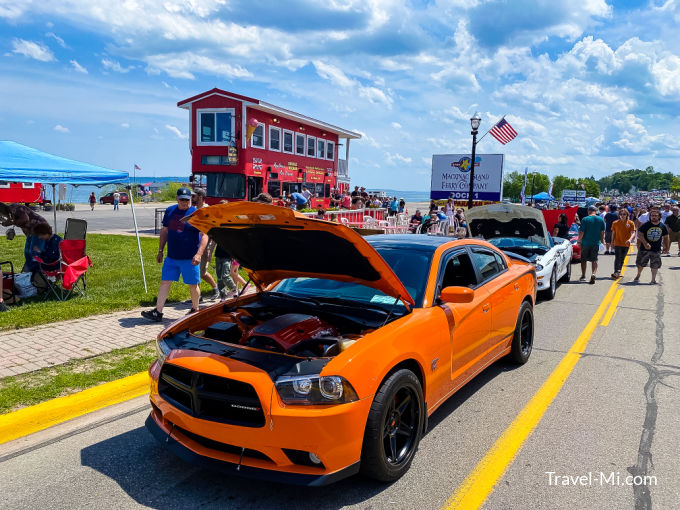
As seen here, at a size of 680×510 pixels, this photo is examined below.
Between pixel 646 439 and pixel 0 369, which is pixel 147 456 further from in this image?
pixel 646 439

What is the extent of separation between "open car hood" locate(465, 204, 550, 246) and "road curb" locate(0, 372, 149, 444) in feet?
28.1

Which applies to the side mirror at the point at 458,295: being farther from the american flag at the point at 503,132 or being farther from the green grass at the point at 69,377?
the american flag at the point at 503,132

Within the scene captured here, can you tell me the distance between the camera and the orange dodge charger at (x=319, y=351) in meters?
2.82

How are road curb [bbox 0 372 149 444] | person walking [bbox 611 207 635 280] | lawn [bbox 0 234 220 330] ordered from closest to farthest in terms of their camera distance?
road curb [bbox 0 372 149 444] → lawn [bbox 0 234 220 330] → person walking [bbox 611 207 635 280]

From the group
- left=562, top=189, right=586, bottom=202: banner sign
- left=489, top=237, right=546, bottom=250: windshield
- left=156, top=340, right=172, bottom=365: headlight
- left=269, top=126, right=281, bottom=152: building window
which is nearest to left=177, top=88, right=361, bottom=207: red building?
left=269, top=126, right=281, bottom=152: building window

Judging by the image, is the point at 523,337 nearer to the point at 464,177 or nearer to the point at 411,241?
the point at 411,241

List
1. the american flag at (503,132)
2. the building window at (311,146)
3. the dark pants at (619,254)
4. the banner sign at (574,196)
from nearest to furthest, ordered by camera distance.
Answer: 1. the dark pants at (619,254)
2. the american flag at (503,132)
3. the building window at (311,146)
4. the banner sign at (574,196)

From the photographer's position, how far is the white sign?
27.5 m

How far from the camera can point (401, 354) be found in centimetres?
327

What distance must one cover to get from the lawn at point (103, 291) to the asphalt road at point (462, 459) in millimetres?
3139

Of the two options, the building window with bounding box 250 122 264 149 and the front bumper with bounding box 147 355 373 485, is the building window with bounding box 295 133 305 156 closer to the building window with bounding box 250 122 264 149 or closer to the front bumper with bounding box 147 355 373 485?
the building window with bounding box 250 122 264 149

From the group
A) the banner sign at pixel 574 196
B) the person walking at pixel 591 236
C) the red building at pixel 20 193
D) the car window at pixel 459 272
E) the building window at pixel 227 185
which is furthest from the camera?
the banner sign at pixel 574 196

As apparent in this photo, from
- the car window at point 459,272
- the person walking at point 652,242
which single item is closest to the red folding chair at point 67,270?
the car window at point 459,272

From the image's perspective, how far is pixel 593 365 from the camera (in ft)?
19.0
